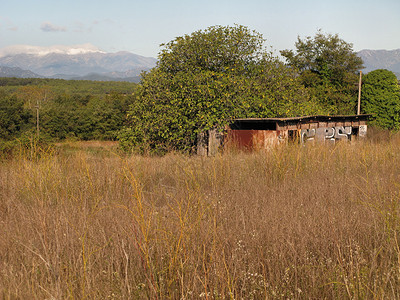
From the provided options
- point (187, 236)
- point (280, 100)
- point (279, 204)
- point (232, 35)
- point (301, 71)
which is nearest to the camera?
point (187, 236)

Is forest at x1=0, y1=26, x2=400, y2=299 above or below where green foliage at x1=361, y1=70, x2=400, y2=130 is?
below

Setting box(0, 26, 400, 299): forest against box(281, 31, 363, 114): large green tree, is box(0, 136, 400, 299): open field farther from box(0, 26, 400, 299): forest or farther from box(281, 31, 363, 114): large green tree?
box(281, 31, 363, 114): large green tree

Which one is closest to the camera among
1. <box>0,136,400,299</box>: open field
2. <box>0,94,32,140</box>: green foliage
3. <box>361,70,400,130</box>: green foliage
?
<box>0,136,400,299</box>: open field

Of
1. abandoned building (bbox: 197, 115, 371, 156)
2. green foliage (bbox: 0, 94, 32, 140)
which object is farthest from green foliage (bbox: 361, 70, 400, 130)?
green foliage (bbox: 0, 94, 32, 140)

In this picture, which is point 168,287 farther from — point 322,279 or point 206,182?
point 206,182

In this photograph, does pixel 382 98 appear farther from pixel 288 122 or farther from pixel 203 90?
pixel 203 90

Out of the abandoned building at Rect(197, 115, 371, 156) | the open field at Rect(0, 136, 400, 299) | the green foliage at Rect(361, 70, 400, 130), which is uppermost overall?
the green foliage at Rect(361, 70, 400, 130)

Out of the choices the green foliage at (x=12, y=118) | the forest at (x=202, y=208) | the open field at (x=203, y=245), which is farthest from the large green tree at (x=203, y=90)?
the green foliage at (x=12, y=118)

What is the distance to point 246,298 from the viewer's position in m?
2.65

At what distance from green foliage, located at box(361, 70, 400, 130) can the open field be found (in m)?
25.5

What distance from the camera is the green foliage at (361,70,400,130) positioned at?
28141mm

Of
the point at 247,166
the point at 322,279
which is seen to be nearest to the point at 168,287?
the point at 322,279

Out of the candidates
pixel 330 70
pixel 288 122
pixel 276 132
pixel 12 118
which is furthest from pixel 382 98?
pixel 12 118

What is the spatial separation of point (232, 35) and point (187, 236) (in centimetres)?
1625
